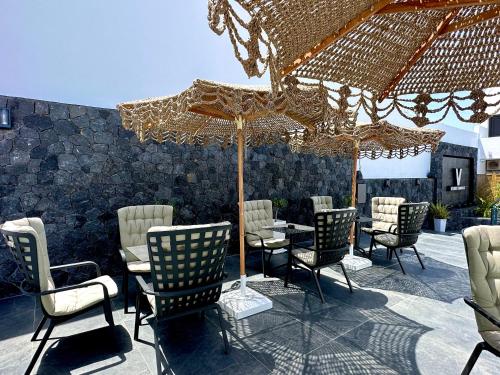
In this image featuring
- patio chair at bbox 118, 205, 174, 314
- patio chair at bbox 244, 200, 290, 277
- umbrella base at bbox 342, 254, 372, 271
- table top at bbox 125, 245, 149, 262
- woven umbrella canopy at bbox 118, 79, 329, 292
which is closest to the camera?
woven umbrella canopy at bbox 118, 79, 329, 292

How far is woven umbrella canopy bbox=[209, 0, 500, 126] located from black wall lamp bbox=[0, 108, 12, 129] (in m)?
3.88

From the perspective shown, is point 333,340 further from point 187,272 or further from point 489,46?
point 489,46

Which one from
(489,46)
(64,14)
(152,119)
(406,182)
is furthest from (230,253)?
(406,182)

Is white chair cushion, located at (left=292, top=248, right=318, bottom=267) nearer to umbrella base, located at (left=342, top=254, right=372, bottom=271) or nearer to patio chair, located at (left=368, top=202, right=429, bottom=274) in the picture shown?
umbrella base, located at (left=342, top=254, right=372, bottom=271)

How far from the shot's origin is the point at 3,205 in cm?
→ 353

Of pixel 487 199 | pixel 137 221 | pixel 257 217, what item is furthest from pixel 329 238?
pixel 487 199

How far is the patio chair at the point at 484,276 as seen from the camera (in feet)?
5.96

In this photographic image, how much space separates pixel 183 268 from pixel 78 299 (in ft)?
3.82

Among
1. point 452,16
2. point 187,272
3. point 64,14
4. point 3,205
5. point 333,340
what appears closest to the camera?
point 452,16

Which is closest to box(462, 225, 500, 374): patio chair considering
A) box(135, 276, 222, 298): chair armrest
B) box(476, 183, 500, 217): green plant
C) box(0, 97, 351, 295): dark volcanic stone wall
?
box(135, 276, 222, 298): chair armrest

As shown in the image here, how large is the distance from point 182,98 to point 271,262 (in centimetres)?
371

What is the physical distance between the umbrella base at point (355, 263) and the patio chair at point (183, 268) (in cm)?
297

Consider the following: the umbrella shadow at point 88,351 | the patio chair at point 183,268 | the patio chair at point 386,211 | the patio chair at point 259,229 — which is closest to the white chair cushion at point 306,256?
the patio chair at point 259,229

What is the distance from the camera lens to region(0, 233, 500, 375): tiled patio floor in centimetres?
222
